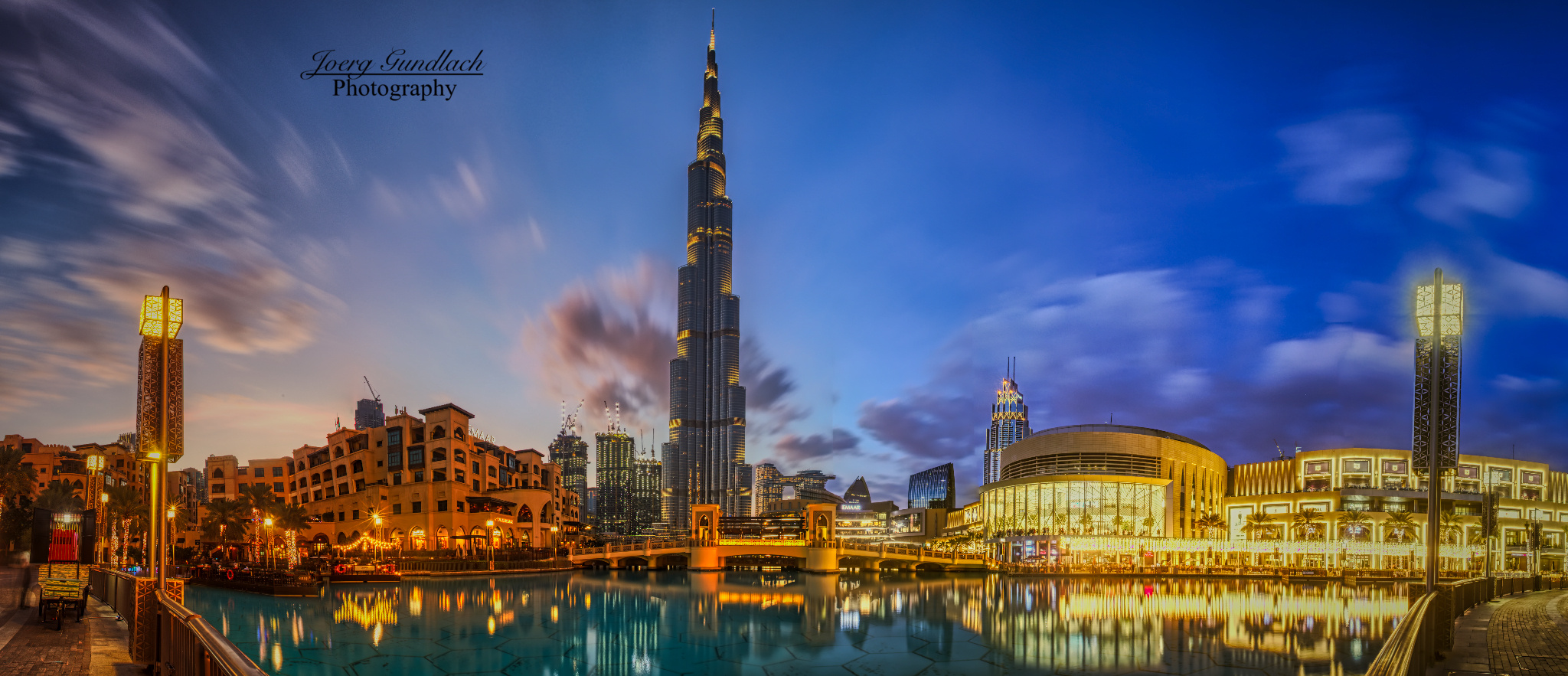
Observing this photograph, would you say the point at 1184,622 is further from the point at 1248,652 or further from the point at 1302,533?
the point at 1302,533

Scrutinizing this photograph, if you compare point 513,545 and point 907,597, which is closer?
point 907,597

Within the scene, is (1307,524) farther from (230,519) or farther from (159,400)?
(230,519)

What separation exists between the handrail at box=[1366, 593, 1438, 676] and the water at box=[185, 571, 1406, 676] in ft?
61.8

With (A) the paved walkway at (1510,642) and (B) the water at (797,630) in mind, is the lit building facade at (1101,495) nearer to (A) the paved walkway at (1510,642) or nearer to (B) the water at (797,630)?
(B) the water at (797,630)

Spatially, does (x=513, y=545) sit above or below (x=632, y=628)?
below

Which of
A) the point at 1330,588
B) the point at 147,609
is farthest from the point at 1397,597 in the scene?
the point at 147,609

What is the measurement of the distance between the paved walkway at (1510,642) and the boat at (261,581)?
7118 cm

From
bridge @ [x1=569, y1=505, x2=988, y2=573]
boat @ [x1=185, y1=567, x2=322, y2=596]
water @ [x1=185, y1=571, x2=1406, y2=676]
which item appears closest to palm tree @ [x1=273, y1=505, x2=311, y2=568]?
boat @ [x1=185, y1=567, x2=322, y2=596]

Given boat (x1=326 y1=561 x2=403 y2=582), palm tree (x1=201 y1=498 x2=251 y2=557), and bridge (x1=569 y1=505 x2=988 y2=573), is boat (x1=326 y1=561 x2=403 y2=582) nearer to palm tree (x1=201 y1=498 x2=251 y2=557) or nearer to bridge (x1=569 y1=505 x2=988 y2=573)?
palm tree (x1=201 y1=498 x2=251 y2=557)

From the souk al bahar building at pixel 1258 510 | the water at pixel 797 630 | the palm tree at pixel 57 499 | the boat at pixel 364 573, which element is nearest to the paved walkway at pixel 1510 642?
the water at pixel 797 630

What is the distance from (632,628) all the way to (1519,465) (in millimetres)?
143762

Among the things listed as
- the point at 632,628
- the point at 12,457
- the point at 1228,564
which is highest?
the point at 12,457

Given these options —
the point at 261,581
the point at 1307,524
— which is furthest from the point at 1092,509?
the point at 261,581

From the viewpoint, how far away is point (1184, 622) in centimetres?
5422
